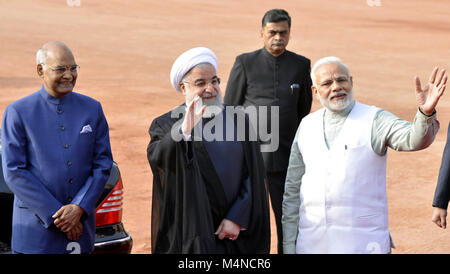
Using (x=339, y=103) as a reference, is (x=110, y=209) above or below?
below

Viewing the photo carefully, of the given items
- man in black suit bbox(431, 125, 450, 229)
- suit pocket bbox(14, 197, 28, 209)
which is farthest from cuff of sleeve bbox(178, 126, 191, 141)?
man in black suit bbox(431, 125, 450, 229)

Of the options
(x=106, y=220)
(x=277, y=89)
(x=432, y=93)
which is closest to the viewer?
(x=432, y=93)

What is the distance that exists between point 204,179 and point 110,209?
1.06m

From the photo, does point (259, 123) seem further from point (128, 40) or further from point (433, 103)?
point (128, 40)

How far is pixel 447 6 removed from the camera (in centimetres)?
3434

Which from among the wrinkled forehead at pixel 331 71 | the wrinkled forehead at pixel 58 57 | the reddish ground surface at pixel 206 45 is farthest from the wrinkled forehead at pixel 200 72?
the reddish ground surface at pixel 206 45

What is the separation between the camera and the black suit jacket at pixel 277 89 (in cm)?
605

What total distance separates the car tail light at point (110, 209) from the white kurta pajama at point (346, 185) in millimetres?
1255

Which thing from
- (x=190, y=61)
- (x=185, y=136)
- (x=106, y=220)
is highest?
(x=190, y=61)

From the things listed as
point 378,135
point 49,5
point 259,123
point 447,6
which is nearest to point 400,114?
point 259,123

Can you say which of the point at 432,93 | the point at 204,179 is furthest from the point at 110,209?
the point at 432,93

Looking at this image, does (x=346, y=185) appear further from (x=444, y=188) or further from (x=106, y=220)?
(x=106, y=220)

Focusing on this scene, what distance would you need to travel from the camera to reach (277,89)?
A: 6117 millimetres

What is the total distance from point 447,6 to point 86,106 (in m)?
32.3
